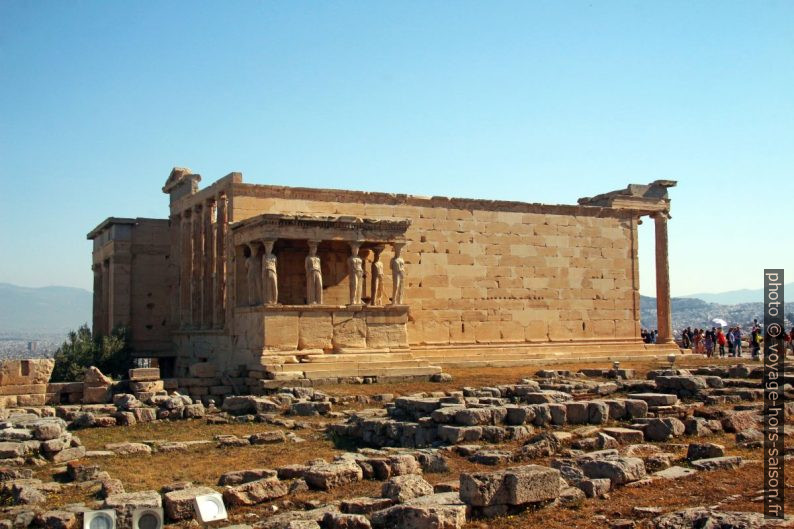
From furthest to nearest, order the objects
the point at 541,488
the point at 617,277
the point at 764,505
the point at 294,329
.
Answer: the point at 617,277 → the point at 294,329 → the point at 541,488 → the point at 764,505

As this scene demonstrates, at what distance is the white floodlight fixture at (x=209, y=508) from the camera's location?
8758 millimetres

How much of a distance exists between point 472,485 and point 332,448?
17.8 feet

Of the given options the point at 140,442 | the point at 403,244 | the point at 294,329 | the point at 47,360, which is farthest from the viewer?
the point at 403,244

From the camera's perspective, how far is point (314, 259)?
2344 cm

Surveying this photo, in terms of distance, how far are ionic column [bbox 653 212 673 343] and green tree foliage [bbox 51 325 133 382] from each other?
1806 centimetres

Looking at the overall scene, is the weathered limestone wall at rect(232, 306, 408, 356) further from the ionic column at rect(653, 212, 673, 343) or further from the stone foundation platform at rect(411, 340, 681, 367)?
the ionic column at rect(653, 212, 673, 343)

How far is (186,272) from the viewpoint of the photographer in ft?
95.0

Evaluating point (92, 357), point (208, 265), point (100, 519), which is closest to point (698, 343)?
point (208, 265)

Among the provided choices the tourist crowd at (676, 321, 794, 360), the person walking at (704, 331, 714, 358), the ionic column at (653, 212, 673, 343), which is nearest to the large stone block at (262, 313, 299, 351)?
the ionic column at (653, 212, 673, 343)

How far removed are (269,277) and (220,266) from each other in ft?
14.6

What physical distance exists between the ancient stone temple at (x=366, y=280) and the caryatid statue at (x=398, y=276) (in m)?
0.05

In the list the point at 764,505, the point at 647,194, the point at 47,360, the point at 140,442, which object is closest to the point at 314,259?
the point at 47,360

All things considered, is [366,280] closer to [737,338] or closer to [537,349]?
[537,349]

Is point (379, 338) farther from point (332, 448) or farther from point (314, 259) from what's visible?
point (332, 448)
